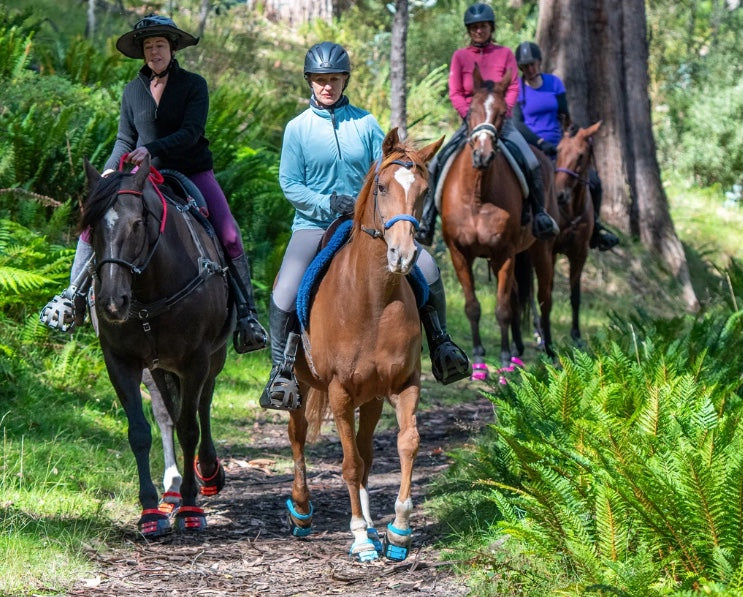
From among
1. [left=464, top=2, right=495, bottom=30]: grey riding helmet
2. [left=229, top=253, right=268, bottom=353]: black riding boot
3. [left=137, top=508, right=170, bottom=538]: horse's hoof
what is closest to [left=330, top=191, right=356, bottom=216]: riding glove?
[left=229, top=253, right=268, bottom=353]: black riding boot

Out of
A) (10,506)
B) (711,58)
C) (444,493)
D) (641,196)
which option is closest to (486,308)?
(641,196)

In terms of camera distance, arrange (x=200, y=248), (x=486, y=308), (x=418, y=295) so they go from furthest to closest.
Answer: (x=486, y=308)
(x=200, y=248)
(x=418, y=295)

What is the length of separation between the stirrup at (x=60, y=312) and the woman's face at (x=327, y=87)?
2.08 meters

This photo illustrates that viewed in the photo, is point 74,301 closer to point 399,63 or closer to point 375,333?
point 375,333

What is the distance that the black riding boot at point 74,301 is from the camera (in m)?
7.27

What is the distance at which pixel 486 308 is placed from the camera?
1702cm

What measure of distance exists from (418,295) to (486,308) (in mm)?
10302

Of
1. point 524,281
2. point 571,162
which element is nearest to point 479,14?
point 571,162

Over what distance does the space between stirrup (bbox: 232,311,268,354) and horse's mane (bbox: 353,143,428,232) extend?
1.79 metres

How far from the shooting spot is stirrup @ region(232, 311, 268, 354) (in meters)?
7.84

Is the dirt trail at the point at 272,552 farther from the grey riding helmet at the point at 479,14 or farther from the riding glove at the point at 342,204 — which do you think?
the grey riding helmet at the point at 479,14

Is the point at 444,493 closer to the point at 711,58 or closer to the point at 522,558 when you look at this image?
the point at 522,558

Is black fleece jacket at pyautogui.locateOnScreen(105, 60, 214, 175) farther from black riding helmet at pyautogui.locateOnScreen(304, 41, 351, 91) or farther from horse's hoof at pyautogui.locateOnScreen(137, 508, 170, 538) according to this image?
horse's hoof at pyautogui.locateOnScreen(137, 508, 170, 538)

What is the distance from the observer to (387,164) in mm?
6035
